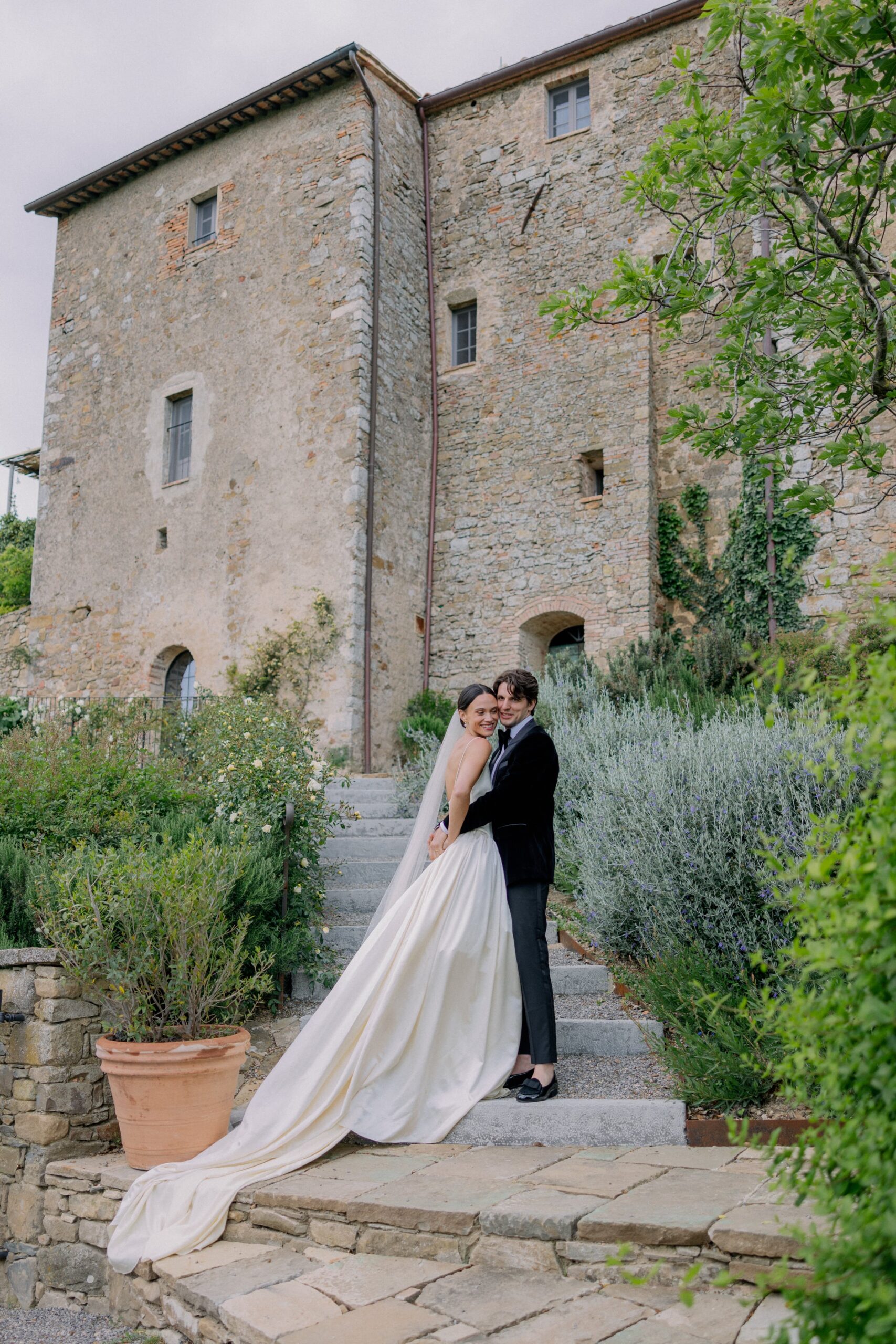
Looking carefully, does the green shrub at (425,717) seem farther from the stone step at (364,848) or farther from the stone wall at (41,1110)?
the stone wall at (41,1110)

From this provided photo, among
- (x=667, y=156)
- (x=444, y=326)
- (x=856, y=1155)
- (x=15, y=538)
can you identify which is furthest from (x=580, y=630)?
(x=15, y=538)

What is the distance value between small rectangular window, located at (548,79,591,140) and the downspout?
157 cm

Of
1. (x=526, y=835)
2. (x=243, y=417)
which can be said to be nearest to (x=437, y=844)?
(x=526, y=835)

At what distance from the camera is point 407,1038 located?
3.77m

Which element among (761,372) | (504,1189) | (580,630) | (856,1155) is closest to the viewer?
(856,1155)

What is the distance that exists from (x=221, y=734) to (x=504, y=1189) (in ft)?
14.3

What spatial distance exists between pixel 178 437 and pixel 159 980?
9.61 metres

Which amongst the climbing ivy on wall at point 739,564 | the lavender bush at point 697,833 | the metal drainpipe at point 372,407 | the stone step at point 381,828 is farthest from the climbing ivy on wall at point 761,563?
the lavender bush at point 697,833

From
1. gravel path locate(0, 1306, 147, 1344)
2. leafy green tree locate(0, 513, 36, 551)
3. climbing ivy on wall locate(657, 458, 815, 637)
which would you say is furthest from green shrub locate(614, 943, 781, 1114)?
leafy green tree locate(0, 513, 36, 551)

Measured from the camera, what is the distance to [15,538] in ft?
77.7

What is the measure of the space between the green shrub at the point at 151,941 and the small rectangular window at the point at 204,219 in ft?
34.2

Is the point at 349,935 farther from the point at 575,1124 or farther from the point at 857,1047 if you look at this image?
the point at 857,1047

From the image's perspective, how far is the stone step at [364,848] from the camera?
6.81 metres

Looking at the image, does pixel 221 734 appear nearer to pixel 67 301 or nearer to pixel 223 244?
pixel 223 244
